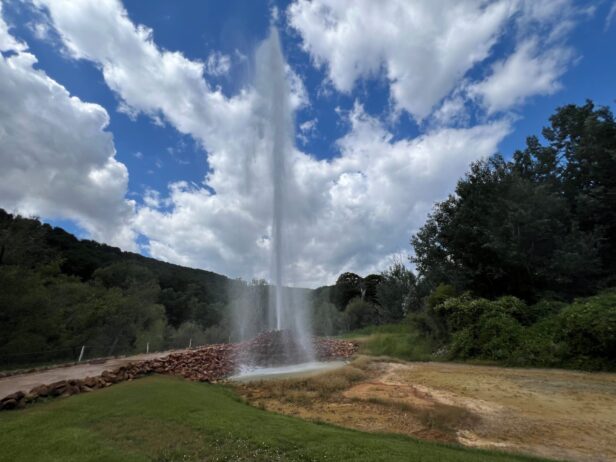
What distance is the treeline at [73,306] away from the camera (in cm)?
1883

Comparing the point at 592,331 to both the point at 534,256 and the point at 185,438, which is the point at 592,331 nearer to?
the point at 534,256

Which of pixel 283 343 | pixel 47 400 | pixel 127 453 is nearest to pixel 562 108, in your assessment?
pixel 283 343

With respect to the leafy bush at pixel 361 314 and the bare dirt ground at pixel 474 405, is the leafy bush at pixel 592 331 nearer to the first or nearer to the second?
the bare dirt ground at pixel 474 405

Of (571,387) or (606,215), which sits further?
(606,215)

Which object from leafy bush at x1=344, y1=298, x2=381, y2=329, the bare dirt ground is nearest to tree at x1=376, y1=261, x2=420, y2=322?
leafy bush at x1=344, y1=298, x2=381, y2=329

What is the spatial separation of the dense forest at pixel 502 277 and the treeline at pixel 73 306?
92mm

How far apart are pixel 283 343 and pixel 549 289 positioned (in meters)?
16.2

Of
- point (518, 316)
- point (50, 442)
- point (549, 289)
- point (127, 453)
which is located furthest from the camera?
point (549, 289)

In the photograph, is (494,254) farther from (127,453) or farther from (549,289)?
(127,453)

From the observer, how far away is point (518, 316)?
56.6 ft

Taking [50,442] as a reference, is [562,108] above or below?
above

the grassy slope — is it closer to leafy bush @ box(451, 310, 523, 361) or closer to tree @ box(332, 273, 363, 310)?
leafy bush @ box(451, 310, 523, 361)

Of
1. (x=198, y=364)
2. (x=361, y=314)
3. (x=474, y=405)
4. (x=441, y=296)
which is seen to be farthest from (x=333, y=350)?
(x=361, y=314)

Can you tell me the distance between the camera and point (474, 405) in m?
8.62
